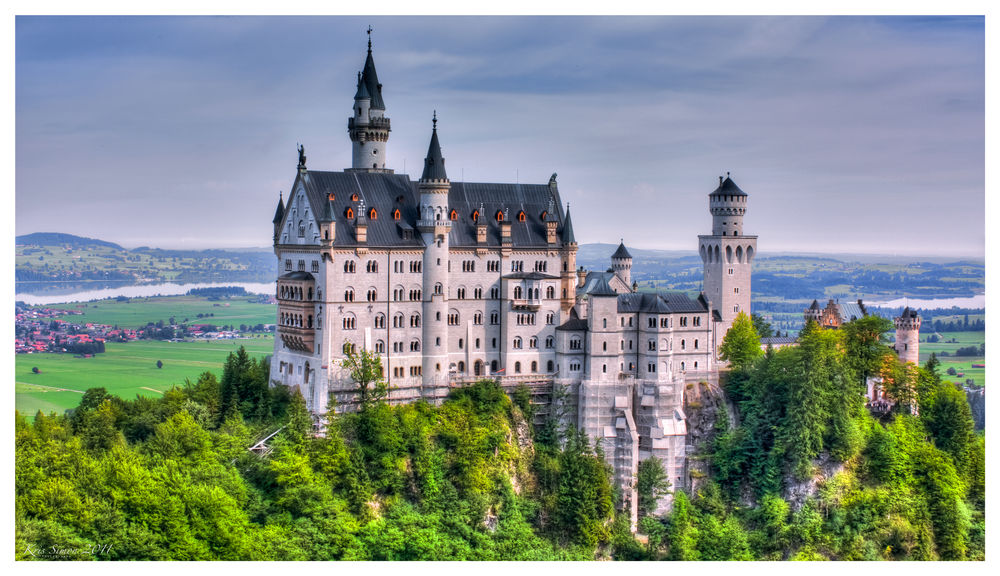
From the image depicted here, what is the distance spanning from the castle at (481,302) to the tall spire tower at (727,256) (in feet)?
0.33

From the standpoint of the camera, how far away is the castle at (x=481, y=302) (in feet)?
252

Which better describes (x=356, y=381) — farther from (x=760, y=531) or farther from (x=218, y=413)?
(x=760, y=531)

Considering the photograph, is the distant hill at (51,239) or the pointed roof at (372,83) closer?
the pointed roof at (372,83)

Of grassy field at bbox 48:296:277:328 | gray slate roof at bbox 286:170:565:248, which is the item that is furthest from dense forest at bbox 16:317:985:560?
grassy field at bbox 48:296:277:328

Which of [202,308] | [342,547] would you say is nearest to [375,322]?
[342,547]

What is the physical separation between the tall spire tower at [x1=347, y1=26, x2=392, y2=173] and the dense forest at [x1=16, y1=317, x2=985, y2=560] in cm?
1605

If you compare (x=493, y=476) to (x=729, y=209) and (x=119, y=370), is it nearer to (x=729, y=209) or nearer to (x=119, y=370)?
(x=729, y=209)

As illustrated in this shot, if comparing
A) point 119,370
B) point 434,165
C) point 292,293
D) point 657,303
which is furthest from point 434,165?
point 119,370

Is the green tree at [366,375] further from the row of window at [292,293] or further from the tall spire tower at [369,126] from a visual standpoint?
the tall spire tower at [369,126]

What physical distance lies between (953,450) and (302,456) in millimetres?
46861

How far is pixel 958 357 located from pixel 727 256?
Result: 55.2 metres

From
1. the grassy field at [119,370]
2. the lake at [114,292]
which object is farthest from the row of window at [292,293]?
the lake at [114,292]

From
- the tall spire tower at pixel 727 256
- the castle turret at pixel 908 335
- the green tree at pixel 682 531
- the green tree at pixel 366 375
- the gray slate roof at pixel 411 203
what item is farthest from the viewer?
the castle turret at pixel 908 335

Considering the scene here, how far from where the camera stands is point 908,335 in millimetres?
91188
